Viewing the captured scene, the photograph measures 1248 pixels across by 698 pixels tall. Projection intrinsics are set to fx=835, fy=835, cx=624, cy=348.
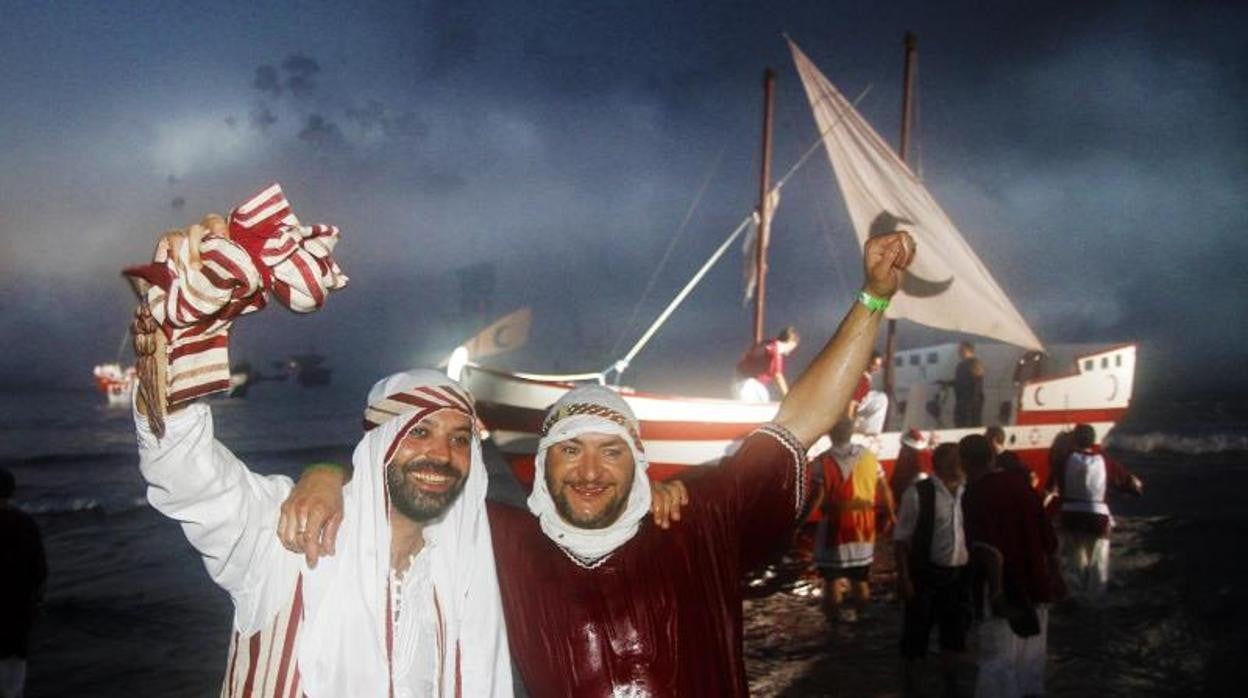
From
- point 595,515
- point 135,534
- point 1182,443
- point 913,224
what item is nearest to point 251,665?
point 595,515

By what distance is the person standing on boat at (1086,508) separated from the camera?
8.31m

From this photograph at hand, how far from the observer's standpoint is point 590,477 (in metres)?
2.65

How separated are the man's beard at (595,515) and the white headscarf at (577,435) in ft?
0.04

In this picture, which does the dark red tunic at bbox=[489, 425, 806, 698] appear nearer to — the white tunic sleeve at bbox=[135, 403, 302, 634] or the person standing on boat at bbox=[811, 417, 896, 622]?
the white tunic sleeve at bbox=[135, 403, 302, 634]

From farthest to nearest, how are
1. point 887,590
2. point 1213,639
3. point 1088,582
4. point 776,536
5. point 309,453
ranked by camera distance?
point 309,453
point 887,590
point 1088,582
point 1213,639
point 776,536

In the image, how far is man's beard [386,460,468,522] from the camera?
2557 mm

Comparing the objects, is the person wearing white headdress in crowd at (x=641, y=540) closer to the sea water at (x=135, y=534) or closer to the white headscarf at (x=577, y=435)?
the white headscarf at (x=577, y=435)

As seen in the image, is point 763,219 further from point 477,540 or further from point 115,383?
point 115,383

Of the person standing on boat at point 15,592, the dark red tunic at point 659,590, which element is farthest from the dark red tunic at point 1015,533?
the person standing on boat at point 15,592

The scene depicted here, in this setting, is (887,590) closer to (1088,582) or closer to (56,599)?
(1088,582)

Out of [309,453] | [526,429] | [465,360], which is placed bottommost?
[309,453]

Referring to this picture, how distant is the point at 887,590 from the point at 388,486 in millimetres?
9214

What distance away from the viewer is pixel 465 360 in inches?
587

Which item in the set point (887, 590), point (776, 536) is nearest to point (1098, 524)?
point (887, 590)
